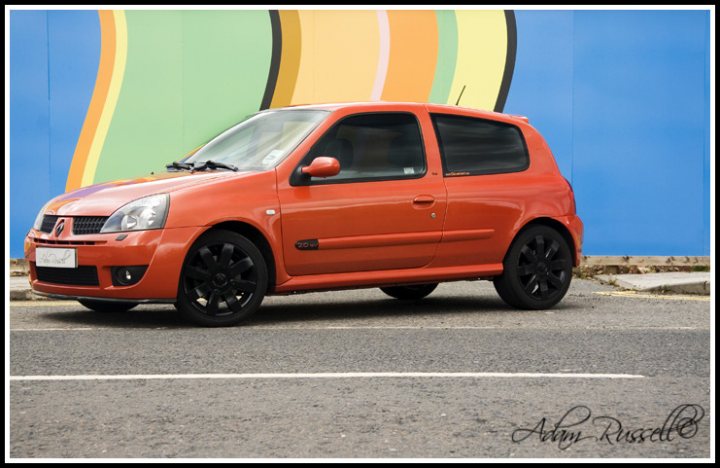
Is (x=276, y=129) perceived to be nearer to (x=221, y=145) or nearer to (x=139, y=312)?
(x=221, y=145)

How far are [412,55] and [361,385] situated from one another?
A: 907 centimetres

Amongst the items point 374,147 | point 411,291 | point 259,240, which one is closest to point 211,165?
point 259,240

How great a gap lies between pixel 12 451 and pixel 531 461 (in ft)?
7.11

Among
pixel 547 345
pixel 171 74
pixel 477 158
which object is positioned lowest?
pixel 547 345

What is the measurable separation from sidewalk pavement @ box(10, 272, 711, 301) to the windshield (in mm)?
2592

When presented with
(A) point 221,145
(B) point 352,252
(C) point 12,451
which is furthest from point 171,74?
(C) point 12,451

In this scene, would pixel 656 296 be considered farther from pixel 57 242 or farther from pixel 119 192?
pixel 57 242

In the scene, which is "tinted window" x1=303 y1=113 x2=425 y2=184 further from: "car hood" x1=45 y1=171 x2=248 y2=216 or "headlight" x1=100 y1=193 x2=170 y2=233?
"headlight" x1=100 y1=193 x2=170 y2=233

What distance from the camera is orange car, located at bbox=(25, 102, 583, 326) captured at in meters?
8.69

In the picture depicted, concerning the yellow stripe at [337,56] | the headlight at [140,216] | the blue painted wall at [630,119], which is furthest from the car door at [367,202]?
the blue painted wall at [630,119]

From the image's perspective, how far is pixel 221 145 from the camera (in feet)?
32.7

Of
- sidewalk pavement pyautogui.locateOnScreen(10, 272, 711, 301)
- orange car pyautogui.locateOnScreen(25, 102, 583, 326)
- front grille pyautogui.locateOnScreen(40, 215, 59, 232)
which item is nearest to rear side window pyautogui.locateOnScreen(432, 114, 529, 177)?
orange car pyautogui.locateOnScreen(25, 102, 583, 326)

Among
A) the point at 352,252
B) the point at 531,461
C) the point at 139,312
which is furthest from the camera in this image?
the point at 139,312

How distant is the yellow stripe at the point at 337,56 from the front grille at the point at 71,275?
6267mm
